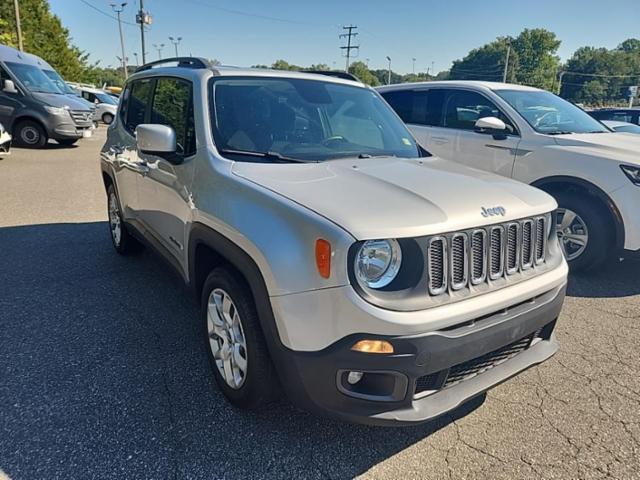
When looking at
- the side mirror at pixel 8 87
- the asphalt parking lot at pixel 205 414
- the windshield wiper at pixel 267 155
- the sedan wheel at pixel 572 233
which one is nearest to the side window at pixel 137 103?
the asphalt parking lot at pixel 205 414

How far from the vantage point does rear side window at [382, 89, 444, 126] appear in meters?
6.27

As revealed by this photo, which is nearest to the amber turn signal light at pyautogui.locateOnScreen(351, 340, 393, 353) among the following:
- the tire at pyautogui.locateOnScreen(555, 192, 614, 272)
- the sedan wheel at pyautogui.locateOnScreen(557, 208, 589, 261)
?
the tire at pyautogui.locateOnScreen(555, 192, 614, 272)

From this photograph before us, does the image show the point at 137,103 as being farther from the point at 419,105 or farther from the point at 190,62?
the point at 419,105

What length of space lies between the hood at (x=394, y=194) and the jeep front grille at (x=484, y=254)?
0.06 m

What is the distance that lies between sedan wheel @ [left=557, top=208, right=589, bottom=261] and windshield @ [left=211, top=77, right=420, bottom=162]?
89.9 inches

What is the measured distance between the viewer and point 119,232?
4.90m

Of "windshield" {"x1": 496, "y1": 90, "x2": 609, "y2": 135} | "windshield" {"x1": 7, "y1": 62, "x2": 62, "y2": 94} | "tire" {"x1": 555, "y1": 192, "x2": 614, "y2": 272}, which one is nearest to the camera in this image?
"tire" {"x1": 555, "y1": 192, "x2": 614, "y2": 272}

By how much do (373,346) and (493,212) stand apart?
2.95ft

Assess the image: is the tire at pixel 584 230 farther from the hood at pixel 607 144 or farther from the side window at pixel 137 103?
the side window at pixel 137 103

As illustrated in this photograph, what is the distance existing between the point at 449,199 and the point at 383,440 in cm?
127

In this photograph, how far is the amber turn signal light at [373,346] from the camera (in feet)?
6.13

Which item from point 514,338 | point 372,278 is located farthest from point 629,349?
point 372,278

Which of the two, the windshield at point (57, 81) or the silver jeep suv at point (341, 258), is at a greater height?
the windshield at point (57, 81)

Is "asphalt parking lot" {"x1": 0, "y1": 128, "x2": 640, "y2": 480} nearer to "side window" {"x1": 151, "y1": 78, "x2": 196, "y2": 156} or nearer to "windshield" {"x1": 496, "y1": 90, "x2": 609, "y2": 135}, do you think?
"side window" {"x1": 151, "y1": 78, "x2": 196, "y2": 156}
